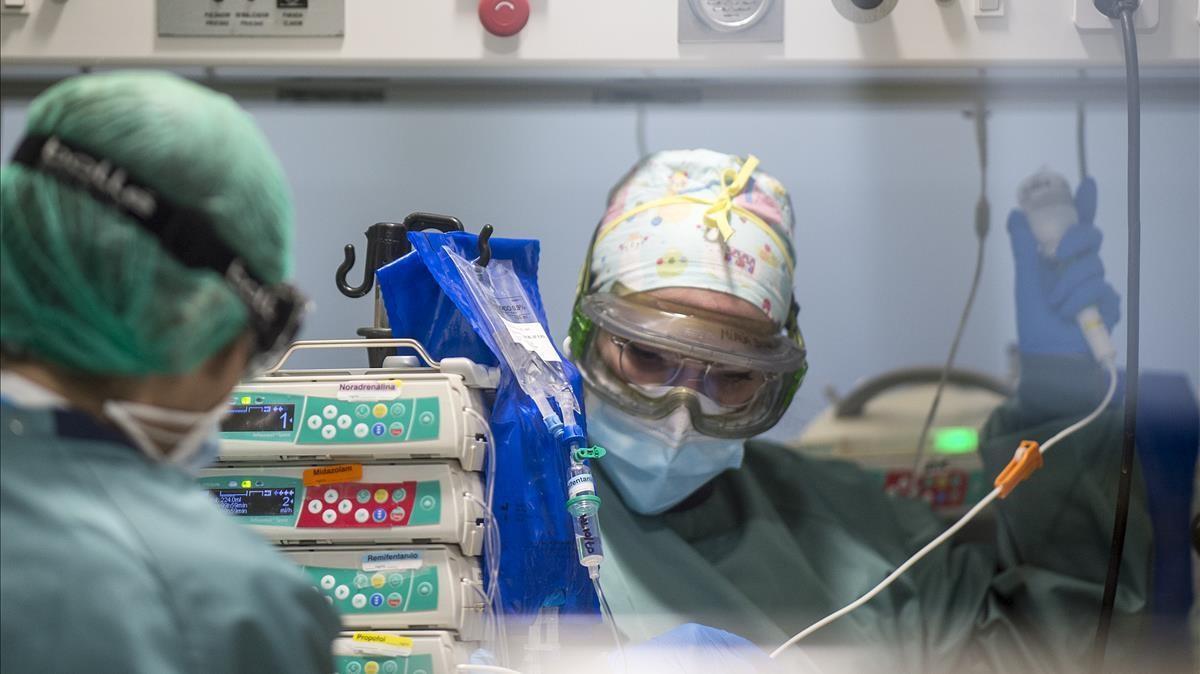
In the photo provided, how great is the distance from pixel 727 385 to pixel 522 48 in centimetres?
62

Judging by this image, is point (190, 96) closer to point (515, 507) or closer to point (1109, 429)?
point (515, 507)

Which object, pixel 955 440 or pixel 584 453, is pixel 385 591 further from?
pixel 955 440

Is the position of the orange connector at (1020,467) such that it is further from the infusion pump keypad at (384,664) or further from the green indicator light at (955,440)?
the infusion pump keypad at (384,664)

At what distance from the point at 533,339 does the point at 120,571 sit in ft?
2.44

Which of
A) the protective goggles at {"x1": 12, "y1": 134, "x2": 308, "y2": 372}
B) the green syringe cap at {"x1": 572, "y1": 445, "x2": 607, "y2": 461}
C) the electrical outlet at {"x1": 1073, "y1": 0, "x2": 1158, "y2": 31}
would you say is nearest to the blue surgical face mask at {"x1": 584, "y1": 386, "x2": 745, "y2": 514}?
the green syringe cap at {"x1": 572, "y1": 445, "x2": 607, "y2": 461}

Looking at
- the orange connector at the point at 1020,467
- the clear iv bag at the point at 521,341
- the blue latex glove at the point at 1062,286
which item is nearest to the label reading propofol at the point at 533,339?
the clear iv bag at the point at 521,341

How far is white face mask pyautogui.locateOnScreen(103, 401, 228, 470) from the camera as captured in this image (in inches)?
37.3

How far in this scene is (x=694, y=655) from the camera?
1.47m

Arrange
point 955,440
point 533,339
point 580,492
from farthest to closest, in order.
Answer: point 955,440 < point 533,339 < point 580,492

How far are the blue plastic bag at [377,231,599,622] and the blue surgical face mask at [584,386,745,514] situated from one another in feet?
1.08

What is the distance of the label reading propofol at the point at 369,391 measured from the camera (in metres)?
1.37

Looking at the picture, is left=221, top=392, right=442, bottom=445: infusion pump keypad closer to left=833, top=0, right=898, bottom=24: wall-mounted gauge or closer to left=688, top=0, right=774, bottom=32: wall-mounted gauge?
left=688, top=0, right=774, bottom=32: wall-mounted gauge

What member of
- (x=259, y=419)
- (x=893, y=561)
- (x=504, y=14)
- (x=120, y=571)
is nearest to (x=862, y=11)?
(x=504, y=14)

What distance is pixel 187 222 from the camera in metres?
0.91
